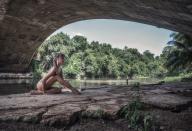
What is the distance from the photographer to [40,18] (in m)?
10.0

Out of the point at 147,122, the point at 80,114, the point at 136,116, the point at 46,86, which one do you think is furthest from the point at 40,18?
the point at 147,122

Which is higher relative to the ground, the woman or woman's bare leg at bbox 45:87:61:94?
the woman

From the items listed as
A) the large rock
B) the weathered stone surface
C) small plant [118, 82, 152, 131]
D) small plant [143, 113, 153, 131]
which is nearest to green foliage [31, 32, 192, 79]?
the weathered stone surface

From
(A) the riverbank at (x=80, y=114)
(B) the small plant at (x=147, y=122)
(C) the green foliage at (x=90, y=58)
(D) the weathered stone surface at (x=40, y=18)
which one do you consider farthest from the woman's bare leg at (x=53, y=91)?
(C) the green foliage at (x=90, y=58)

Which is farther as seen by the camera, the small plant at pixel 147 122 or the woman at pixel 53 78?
the woman at pixel 53 78

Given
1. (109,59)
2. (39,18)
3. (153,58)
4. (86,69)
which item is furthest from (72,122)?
(153,58)

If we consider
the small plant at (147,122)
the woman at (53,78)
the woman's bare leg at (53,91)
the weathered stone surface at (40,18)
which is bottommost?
the small plant at (147,122)

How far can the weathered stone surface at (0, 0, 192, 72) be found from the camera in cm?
703

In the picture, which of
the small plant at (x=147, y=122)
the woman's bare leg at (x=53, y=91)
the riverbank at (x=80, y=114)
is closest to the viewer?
the small plant at (x=147, y=122)

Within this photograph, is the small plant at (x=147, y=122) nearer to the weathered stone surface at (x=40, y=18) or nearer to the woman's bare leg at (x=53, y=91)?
the weathered stone surface at (x=40, y=18)

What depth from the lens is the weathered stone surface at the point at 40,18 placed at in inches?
277

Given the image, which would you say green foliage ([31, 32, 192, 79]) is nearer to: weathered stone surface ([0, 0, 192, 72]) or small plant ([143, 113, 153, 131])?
weathered stone surface ([0, 0, 192, 72])

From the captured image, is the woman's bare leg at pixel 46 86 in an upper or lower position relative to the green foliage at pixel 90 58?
lower

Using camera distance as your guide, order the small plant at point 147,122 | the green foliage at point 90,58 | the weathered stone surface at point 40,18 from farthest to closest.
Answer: the green foliage at point 90,58 → the weathered stone surface at point 40,18 → the small plant at point 147,122
